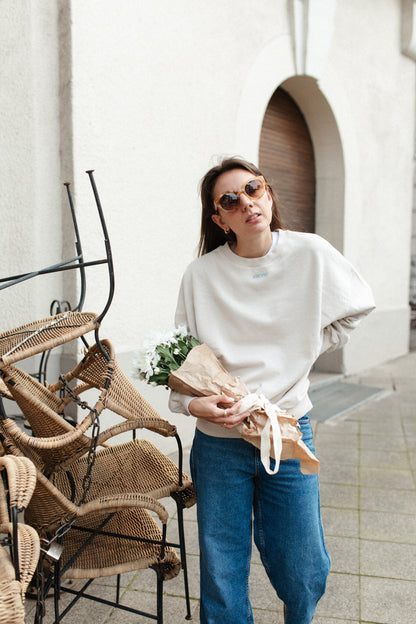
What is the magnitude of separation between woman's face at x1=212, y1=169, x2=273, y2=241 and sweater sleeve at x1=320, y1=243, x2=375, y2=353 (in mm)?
227

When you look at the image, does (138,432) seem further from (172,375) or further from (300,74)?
(300,74)

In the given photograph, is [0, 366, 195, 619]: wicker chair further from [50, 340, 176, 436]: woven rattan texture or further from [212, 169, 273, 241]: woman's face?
[212, 169, 273, 241]: woman's face

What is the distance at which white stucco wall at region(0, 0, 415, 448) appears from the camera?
338 centimetres

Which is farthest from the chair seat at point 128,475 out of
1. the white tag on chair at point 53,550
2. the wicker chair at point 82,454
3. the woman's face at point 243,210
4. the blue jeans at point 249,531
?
the woman's face at point 243,210

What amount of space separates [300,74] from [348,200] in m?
1.71

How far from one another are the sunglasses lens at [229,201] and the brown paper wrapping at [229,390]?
0.44 meters

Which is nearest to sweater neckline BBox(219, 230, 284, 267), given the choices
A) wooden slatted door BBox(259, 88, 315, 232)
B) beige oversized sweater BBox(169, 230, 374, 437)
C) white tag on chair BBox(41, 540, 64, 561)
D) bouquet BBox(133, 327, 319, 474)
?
beige oversized sweater BBox(169, 230, 374, 437)

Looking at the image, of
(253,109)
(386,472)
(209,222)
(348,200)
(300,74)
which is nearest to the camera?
(209,222)

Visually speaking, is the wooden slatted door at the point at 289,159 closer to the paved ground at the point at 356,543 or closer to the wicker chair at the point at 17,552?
the paved ground at the point at 356,543

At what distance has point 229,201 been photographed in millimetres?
1748

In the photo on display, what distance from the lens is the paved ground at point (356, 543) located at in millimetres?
2332

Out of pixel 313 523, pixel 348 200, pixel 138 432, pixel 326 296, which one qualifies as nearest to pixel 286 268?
pixel 326 296

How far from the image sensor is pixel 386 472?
3848 millimetres

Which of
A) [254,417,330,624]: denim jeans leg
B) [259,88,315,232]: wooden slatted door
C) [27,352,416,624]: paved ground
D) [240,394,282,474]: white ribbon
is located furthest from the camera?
[259,88,315,232]: wooden slatted door
